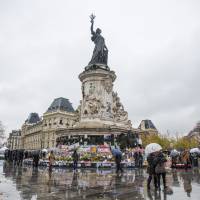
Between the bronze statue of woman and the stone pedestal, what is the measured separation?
107 inches

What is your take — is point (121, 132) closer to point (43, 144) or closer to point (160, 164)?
point (160, 164)

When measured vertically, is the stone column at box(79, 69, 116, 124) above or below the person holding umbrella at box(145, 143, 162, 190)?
above

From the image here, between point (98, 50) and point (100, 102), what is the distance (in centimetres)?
971

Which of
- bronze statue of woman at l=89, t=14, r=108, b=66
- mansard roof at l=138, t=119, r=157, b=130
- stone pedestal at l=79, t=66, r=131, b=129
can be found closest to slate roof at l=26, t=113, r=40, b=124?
mansard roof at l=138, t=119, r=157, b=130

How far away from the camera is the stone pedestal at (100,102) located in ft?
137

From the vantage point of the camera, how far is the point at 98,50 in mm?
47094

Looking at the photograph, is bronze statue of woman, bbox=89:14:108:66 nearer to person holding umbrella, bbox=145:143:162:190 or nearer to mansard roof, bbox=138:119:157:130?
person holding umbrella, bbox=145:143:162:190

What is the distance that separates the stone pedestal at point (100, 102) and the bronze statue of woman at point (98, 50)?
2.72 meters

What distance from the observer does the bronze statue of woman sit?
46.8 metres

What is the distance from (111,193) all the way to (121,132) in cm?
2956

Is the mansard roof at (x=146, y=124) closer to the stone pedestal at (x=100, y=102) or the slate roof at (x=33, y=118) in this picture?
the slate roof at (x=33, y=118)

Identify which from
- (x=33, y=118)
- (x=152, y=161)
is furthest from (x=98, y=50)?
(x=33, y=118)

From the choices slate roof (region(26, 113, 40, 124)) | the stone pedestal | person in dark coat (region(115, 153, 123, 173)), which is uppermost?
slate roof (region(26, 113, 40, 124))

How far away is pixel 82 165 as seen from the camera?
27922 millimetres
